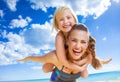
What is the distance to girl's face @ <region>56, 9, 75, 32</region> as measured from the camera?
1368 mm

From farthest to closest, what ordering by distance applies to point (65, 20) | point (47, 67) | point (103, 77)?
point (103, 77) → point (47, 67) → point (65, 20)

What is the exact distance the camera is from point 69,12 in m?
1.38

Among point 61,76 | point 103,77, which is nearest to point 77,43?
point 61,76

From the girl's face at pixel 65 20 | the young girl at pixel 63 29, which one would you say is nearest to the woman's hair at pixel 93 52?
the young girl at pixel 63 29

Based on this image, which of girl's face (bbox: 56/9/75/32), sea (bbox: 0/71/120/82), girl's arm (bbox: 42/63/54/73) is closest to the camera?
girl's face (bbox: 56/9/75/32)

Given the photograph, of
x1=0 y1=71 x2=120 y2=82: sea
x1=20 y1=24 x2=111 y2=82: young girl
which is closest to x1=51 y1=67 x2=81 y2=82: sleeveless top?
x1=20 y1=24 x2=111 y2=82: young girl

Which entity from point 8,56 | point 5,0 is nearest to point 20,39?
point 8,56

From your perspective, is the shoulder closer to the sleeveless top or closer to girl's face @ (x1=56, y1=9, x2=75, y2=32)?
girl's face @ (x1=56, y1=9, x2=75, y2=32)

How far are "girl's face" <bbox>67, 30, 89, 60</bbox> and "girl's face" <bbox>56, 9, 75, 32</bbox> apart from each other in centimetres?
4

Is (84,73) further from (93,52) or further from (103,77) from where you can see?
→ (103,77)

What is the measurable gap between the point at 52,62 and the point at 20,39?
0.28 meters

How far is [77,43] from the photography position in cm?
138

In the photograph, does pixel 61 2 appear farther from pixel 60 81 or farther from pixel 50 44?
pixel 60 81

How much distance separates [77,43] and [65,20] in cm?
12
